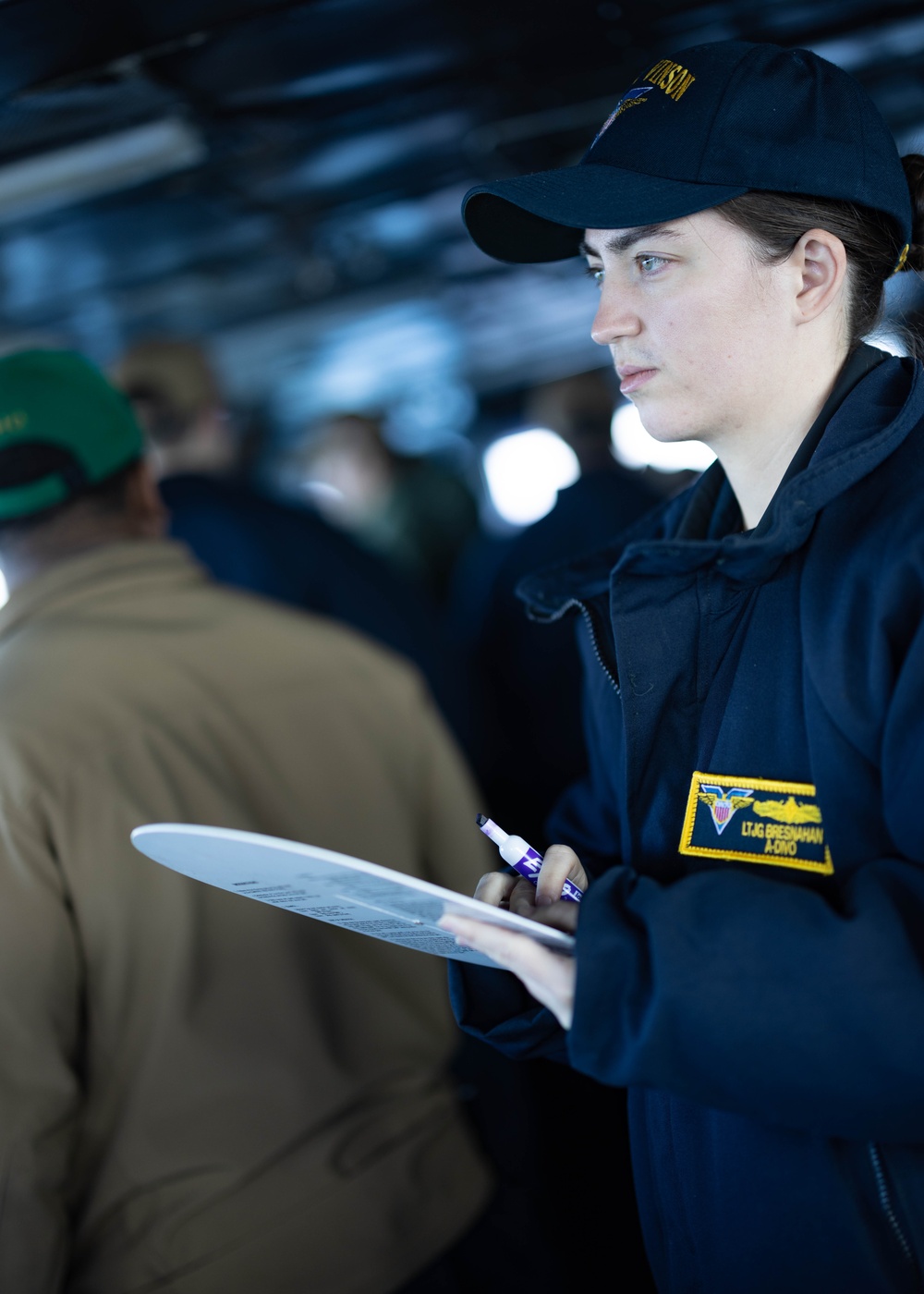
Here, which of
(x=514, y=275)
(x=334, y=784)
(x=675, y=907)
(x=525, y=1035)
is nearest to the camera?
(x=675, y=907)

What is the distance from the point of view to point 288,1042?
5.17 ft

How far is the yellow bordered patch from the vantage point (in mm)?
Answer: 979

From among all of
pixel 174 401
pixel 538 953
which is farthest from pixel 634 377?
pixel 174 401

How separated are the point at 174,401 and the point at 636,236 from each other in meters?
2.07

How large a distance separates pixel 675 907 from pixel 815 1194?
1.02 ft

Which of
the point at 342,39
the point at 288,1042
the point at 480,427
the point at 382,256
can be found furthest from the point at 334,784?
the point at 480,427

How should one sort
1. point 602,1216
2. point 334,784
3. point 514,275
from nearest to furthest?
point 334,784, point 602,1216, point 514,275

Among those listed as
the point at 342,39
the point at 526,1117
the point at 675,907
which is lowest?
the point at 526,1117

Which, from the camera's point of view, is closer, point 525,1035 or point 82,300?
point 525,1035

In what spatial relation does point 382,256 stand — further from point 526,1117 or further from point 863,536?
point 863,536

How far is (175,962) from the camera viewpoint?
5.02 ft

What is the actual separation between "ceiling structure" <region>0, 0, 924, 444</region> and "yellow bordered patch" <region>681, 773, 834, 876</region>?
57cm

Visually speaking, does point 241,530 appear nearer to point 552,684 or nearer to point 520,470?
point 552,684

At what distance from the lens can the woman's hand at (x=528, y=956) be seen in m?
0.92
